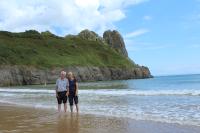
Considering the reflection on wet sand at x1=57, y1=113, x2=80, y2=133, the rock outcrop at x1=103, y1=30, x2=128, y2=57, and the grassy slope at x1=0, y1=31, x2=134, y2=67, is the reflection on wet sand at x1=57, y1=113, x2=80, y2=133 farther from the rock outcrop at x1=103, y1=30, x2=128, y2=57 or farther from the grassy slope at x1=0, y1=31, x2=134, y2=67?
the rock outcrop at x1=103, y1=30, x2=128, y2=57

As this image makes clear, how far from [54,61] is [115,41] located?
74189 millimetres

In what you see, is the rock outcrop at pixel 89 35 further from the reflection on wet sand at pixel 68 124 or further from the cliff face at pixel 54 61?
the reflection on wet sand at pixel 68 124

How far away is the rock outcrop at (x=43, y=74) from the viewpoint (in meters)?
84.8

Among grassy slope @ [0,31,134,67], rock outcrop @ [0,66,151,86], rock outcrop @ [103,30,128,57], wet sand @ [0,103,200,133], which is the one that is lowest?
wet sand @ [0,103,200,133]

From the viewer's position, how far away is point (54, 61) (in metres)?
104

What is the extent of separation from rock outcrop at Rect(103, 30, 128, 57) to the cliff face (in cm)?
2851

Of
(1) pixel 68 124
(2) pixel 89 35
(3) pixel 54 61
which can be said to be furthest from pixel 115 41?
(1) pixel 68 124

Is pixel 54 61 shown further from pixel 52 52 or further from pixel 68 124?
pixel 68 124

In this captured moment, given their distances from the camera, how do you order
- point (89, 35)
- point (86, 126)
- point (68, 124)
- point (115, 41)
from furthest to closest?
point (115, 41) < point (89, 35) < point (68, 124) < point (86, 126)

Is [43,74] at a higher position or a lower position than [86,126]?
higher

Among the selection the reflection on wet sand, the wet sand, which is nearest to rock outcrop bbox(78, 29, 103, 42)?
the reflection on wet sand

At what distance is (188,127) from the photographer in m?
12.0

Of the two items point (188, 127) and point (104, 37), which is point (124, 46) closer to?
point (104, 37)

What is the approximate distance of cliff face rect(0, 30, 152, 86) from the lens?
89.0 metres
